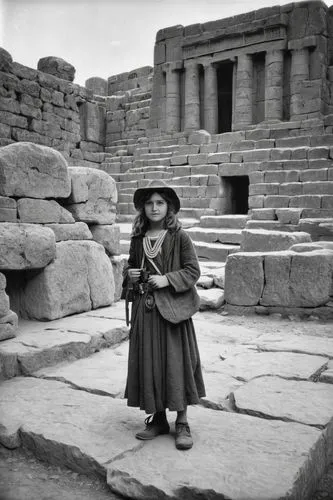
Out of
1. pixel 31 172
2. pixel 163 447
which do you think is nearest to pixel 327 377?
pixel 163 447

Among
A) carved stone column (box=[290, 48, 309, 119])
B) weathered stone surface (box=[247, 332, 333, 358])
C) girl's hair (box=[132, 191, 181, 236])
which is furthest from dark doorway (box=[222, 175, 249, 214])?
girl's hair (box=[132, 191, 181, 236])

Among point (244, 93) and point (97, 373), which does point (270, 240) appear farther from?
point (244, 93)

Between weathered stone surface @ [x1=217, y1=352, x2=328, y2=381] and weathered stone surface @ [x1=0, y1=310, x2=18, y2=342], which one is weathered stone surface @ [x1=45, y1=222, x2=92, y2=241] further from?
weathered stone surface @ [x1=217, y1=352, x2=328, y2=381]

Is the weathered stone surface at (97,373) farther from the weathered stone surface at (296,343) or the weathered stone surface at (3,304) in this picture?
the weathered stone surface at (296,343)

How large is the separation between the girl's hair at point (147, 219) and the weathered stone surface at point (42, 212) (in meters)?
2.28

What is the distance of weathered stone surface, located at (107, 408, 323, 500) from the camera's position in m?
2.23

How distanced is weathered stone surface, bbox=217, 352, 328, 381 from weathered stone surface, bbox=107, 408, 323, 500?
3.45 ft

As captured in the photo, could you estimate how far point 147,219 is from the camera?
3148 millimetres

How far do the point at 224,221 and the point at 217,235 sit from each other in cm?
97

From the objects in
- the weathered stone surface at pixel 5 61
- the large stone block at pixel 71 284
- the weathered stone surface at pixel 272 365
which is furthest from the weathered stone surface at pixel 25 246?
the weathered stone surface at pixel 5 61

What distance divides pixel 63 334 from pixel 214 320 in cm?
241

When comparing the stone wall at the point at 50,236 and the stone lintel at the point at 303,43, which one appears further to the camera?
the stone lintel at the point at 303,43

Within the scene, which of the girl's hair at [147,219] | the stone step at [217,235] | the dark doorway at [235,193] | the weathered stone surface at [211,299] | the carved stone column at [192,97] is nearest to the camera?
the girl's hair at [147,219]

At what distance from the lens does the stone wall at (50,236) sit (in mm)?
4707
